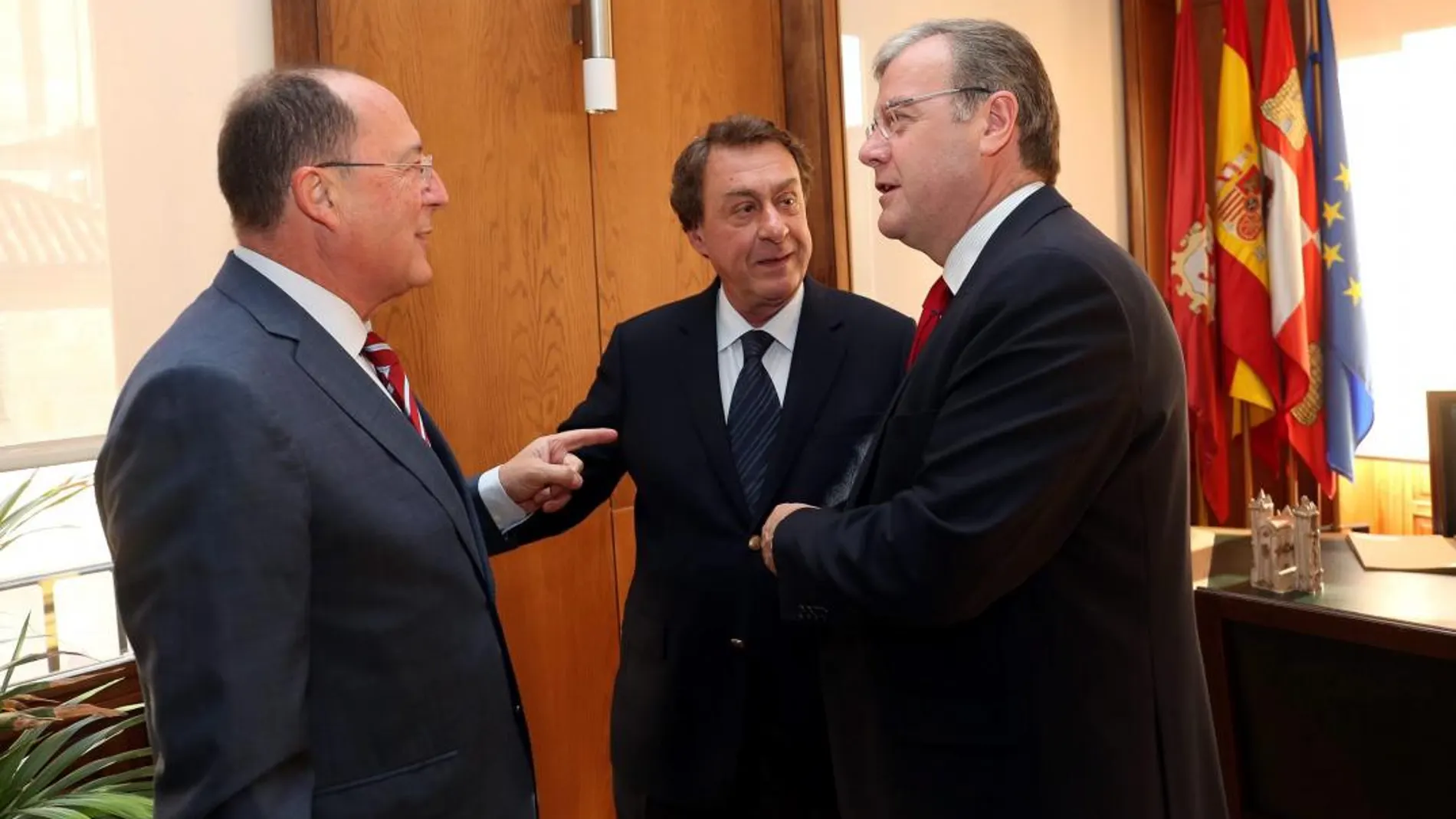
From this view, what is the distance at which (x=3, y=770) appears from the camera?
5.38ft

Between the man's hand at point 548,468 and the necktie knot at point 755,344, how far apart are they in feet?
1.00

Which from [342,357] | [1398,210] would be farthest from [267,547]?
[1398,210]

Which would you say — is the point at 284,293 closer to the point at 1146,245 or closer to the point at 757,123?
the point at 757,123

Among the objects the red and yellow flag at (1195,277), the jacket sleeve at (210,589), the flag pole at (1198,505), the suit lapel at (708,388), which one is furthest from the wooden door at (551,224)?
the flag pole at (1198,505)

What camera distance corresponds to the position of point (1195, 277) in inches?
184

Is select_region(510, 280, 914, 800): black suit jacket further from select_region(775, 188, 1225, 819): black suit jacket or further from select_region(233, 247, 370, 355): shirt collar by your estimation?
select_region(233, 247, 370, 355): shirt collar

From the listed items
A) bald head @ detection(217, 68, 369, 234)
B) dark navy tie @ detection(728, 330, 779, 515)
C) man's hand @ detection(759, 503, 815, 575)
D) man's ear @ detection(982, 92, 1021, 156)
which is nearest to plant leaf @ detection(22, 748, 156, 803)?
bald head @ detection(217, 68, 369, 234)

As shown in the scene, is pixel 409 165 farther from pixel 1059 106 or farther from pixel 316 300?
pixel 1059 106

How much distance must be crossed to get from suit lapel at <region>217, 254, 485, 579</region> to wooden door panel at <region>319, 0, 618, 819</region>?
4.31 ft

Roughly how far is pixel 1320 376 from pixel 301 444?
421cm

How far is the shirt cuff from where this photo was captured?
203 cm

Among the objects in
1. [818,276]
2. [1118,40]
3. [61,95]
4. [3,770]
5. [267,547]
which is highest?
[1118,40]

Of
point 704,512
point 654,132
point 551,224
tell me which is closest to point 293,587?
point 704,512

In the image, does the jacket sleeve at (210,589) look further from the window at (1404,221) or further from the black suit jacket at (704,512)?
the window at (1404,221)
